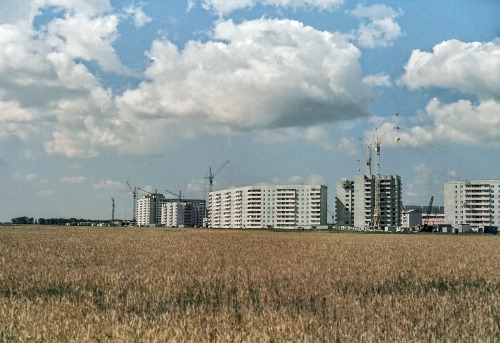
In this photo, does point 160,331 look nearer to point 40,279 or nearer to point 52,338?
point 52,338

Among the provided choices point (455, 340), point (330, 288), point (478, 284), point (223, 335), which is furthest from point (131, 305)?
point (478, 284)

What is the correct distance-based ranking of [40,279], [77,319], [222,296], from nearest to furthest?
[77,319]
[222,296]
[40,279]

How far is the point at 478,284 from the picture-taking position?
73.3 feet

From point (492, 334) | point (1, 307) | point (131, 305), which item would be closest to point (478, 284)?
point (492, 334)

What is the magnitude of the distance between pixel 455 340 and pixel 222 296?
8193mm

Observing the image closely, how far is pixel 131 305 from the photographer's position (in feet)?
52.8

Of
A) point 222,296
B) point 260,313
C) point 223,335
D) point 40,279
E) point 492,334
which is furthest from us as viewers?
point 40,279

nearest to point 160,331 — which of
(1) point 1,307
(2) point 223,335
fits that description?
(2) point 223,335

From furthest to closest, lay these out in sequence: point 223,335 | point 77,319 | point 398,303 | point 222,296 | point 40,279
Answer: point 40,279
point 222,296
point 398,303
point 77,319
point 223,335

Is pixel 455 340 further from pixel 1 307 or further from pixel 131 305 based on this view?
pixel 1 307

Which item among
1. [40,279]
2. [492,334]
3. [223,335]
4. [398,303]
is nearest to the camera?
[223,335]

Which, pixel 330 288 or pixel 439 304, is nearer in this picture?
pixel 439 304

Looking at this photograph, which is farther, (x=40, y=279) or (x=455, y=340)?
(x=40, y=279)

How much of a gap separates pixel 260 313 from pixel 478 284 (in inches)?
468
